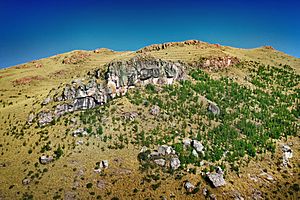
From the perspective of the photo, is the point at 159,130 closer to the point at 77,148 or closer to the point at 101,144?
the point at 101,144

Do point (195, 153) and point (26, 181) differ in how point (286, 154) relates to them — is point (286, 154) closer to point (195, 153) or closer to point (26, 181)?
point (195, 153)

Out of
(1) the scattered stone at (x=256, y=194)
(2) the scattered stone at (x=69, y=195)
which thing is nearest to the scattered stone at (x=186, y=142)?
(1) the scattered stone at (x=256, y=194)

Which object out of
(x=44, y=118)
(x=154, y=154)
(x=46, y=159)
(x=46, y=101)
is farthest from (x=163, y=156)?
(x=46, y=101)

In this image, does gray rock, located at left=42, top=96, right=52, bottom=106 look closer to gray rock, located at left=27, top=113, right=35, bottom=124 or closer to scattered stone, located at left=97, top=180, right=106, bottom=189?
gray rock, located at left=27, top=113, right=35, bottom=124

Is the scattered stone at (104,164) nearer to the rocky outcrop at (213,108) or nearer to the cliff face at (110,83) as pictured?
the cliff face at (110,83)

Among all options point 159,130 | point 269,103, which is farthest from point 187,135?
point 269,103

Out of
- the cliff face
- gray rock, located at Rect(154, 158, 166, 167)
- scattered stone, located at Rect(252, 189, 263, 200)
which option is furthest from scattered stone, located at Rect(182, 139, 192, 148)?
the cliff face
